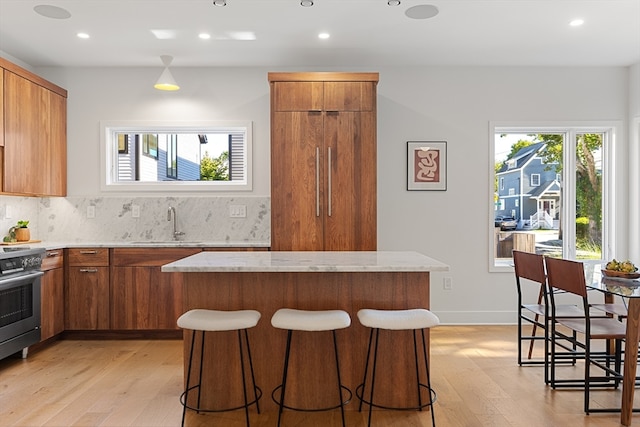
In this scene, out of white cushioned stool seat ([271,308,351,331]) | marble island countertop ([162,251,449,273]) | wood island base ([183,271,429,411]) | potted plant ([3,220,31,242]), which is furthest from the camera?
potted plant ([3,220,31,242])

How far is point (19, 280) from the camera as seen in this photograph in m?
3.45

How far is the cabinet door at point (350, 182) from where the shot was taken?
4102 millimetres

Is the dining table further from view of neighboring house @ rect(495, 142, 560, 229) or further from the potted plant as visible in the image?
the potted plant

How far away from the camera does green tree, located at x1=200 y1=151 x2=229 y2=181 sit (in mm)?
4836

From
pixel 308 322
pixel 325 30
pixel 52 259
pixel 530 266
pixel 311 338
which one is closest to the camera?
pixel 308 322

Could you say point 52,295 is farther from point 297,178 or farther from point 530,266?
point 530,266

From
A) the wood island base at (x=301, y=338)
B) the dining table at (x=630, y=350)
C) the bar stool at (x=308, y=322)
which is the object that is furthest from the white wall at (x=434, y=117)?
the bar stool at (x=308, y=322)

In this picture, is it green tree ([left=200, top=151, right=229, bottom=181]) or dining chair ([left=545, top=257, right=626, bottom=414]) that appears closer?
dining chair ([left=545, top=257, right=626, bottom=414])

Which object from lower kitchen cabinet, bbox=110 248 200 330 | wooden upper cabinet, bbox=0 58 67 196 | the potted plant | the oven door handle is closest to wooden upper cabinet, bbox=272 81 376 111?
lower kitchen cabinet, bbox=110 248 200 330

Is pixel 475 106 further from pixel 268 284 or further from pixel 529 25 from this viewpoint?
pixel 268 284

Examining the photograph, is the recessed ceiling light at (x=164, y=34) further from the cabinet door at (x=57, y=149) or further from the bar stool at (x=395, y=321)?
the bar stool at (x=395, y=321)

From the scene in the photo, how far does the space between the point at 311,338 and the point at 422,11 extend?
2590mm

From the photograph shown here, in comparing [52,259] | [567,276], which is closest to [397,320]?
[567,276]

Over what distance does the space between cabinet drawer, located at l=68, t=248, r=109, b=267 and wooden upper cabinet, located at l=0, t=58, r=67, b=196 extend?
27.5 inches
